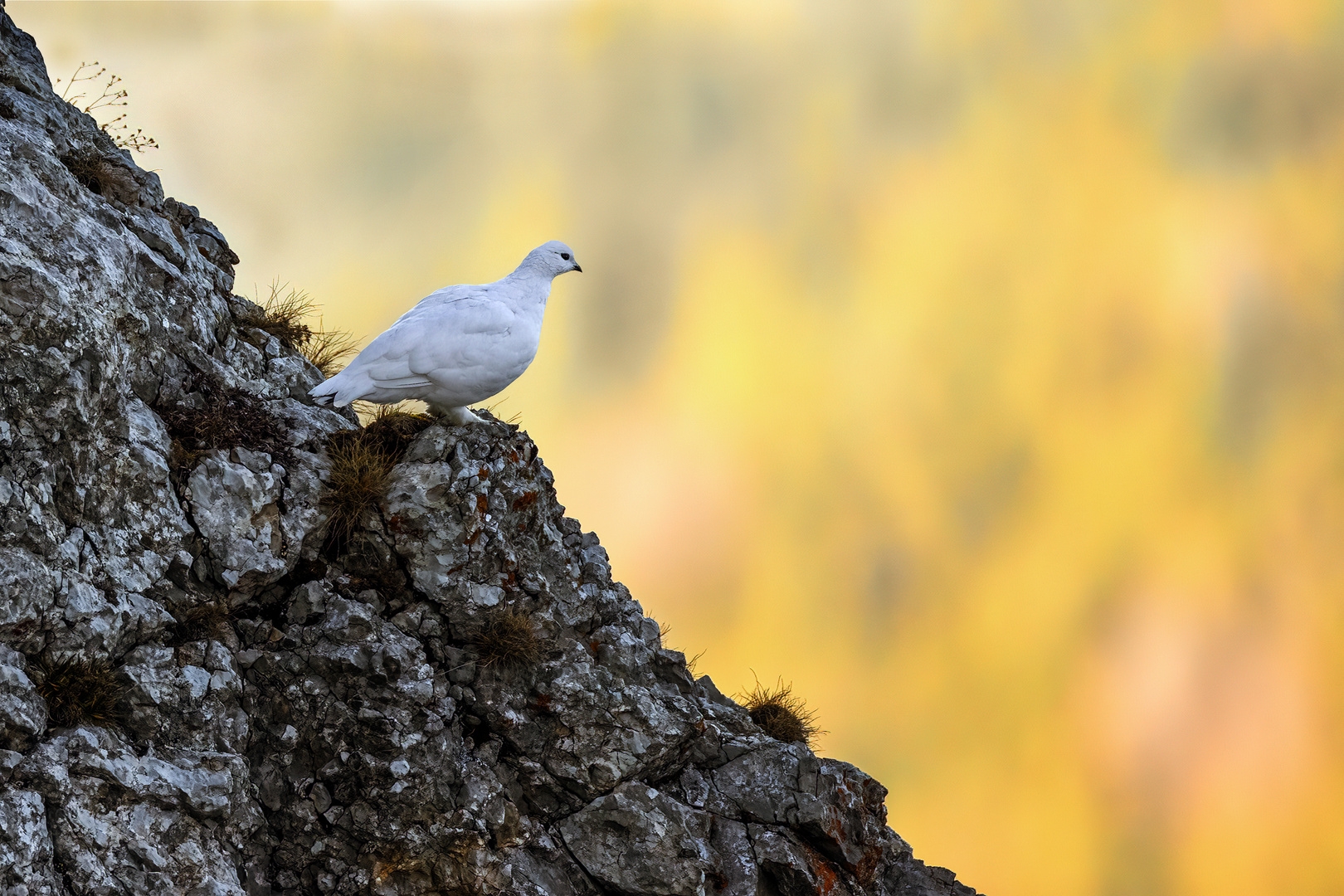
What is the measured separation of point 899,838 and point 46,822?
10071 mm

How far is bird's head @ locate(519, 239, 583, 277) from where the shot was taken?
1286 cm

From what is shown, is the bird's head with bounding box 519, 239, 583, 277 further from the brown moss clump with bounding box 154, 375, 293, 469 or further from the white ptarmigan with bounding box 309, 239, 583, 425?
the brown moss clump with bounding box 154, 375, 293, 469

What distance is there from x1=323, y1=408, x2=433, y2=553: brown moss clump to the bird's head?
2.64 metres

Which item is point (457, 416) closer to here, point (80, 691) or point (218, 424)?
point (218, 424)

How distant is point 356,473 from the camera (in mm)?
11258

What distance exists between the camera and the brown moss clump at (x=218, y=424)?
10844mm

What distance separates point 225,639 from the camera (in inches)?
400

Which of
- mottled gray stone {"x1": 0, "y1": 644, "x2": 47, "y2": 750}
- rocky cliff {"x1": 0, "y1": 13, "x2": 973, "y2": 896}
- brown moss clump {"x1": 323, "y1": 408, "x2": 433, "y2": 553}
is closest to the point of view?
mottled gray stone {"x1": 0, "y1": 644, "x2": 47, "y2": 750}

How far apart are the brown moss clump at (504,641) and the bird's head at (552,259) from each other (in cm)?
431

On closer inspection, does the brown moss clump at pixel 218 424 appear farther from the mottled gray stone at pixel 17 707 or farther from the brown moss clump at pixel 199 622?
the mottled gray stone at pixel 17 707

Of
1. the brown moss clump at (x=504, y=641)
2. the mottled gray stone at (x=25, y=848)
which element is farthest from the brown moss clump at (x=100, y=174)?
the mottled gray stone at (x=25, y=848)

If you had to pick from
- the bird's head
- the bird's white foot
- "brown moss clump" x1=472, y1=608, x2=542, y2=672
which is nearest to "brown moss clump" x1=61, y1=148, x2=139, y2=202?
the bird's white foot

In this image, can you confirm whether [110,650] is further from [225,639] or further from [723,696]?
[723,696]

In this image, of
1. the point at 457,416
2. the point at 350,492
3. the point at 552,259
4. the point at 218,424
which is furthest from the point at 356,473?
the point at 552,259
